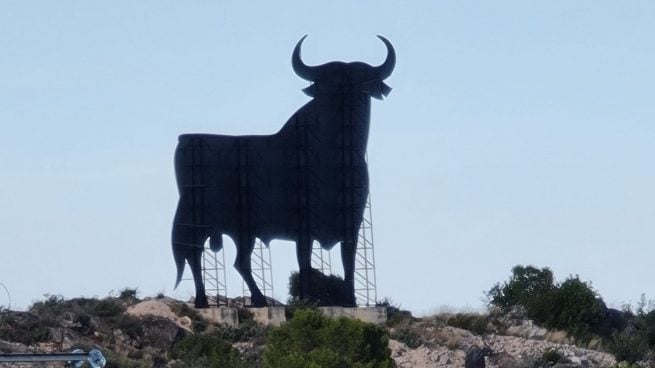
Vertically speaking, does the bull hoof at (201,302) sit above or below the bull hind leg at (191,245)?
below

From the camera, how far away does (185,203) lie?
1282 inches

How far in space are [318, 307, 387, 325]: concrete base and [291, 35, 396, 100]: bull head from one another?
4162mm

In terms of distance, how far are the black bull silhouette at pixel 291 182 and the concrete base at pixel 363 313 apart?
53cm

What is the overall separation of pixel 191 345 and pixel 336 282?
4410mm

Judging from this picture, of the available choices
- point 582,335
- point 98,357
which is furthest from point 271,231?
point 98,357

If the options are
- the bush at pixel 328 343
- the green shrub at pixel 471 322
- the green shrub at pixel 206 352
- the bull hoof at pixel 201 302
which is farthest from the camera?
the green shrub at pixel 471 322

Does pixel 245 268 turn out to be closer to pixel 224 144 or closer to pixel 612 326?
pixel 224 144

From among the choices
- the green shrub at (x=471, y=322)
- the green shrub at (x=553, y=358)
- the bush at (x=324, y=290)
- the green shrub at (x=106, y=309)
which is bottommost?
the green shrub at (x=553, y=358)

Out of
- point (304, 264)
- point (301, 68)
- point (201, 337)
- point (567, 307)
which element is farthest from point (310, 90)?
point (567, 307)

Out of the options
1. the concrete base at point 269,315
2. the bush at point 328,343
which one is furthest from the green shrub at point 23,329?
the concrete base at point 269,315

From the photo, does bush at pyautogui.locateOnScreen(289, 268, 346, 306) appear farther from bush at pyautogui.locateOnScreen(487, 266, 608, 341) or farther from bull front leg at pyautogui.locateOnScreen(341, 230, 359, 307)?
A: bush at pyautogui.locateOnScreen(487, 266, 608, 341)

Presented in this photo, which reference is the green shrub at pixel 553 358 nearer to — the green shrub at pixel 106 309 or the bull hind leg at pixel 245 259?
the bull hind leg at pixel 245 259

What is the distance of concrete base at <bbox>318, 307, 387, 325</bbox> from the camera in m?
31.7

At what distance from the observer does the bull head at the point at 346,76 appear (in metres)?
32.8
